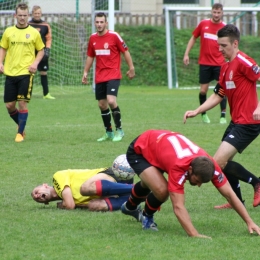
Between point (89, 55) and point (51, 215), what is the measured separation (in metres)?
5.72

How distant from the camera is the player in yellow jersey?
695 cm

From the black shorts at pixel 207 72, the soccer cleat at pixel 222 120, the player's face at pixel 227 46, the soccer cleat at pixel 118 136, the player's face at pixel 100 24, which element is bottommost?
the soccer cleat at pixel 222 120

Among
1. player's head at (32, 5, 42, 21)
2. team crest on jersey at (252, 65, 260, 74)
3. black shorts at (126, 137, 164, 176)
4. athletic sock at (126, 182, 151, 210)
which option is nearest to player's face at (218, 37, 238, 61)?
team crest on jersey at (252, 65, 260, 74)

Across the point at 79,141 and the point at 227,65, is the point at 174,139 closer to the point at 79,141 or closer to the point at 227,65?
the point at 227,65

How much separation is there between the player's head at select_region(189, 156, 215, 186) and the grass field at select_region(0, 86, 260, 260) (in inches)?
20.6

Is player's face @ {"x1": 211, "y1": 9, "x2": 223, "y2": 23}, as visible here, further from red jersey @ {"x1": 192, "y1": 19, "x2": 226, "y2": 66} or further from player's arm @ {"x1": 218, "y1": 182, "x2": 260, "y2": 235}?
player's arm @ {"x1": 218, "y1": 182, "x2": 260, "y2": 235}

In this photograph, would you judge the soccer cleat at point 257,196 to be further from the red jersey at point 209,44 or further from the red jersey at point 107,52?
the red jersey at point 209,44

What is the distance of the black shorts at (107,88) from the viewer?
459 inches

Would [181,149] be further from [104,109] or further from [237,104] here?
[104,109]

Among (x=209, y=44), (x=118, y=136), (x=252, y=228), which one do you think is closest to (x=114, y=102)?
(x=118, y=136)

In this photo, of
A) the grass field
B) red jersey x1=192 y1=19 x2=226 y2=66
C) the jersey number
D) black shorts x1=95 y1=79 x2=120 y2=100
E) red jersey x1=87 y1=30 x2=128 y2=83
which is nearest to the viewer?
the grass field

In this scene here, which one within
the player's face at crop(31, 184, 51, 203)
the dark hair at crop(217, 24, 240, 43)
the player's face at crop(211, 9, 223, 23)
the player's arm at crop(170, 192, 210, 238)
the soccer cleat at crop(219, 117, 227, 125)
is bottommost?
the soccer cleat at crop(219, 117, 227, 125)

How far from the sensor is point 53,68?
21797 millimetres

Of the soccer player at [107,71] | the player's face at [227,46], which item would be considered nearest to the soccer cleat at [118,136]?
the soccer player at [107,71]
